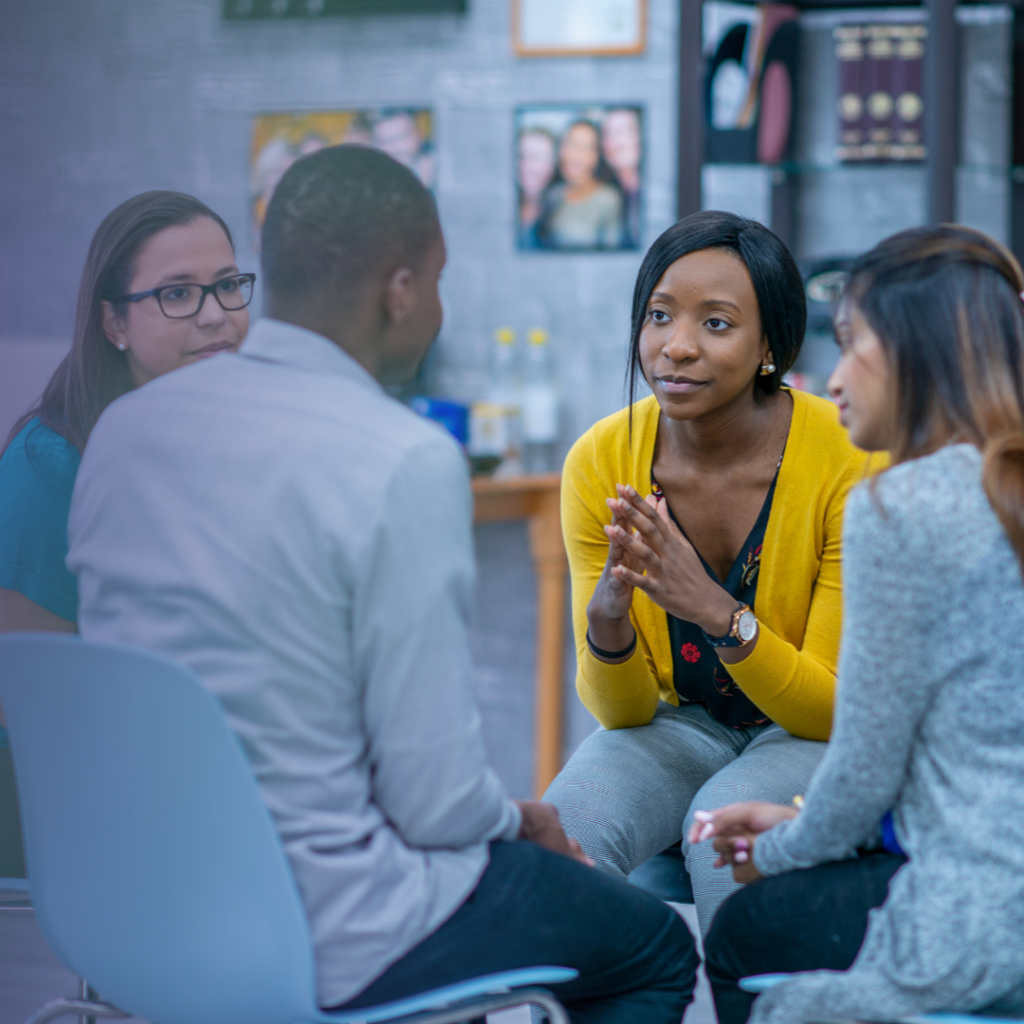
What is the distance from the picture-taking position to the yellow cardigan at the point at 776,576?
133 centimetres

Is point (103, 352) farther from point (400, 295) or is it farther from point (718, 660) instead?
point (718, 660)

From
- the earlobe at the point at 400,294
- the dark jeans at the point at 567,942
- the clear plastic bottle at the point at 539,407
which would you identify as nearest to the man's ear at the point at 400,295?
the earlobe at the point at 400,294

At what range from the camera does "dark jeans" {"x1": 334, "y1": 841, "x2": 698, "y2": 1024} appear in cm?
94

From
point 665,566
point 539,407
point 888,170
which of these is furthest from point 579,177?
point 665,566

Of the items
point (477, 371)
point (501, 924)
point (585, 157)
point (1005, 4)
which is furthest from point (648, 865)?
point (1005, 4)

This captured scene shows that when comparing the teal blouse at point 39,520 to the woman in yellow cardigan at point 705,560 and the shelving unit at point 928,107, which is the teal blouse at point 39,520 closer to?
the woman in yellow cardigan at point 705,560

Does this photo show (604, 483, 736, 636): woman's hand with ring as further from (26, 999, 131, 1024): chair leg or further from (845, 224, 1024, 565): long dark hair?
(26, 999, 131, 1024): chair leg

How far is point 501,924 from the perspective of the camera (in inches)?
37.9

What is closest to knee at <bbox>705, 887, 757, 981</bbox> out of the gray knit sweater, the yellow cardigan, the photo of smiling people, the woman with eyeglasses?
the gray knit sweater

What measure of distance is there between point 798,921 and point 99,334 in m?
0.98

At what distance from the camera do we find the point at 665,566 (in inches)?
50.1

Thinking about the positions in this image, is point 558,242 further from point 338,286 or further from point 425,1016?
point 425,1016

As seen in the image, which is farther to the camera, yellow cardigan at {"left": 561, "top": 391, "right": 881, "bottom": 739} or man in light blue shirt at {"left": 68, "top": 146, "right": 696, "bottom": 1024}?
yellow cardigan at {"left": 561, "top": 391, "right": 881, "bottom": 739}

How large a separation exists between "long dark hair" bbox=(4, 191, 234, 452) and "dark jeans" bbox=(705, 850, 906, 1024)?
862 mm
